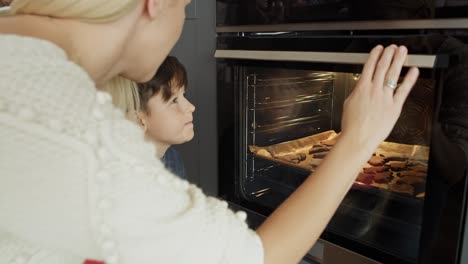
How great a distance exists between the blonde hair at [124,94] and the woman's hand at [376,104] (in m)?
0.49

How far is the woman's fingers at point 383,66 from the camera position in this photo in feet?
2.23

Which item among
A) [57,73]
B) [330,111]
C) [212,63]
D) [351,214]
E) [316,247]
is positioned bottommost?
[316,247]

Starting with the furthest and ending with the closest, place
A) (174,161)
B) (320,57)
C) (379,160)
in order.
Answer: (174,161)
(379,160)
(320,57)

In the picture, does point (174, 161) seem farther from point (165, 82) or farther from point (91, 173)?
point (91, 173)

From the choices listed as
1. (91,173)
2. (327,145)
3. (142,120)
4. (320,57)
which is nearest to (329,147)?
(327,145)

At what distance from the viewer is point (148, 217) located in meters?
0.49

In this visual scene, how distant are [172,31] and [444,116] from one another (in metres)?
0.57

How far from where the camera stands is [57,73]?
49 cm

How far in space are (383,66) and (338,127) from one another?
2.06ft

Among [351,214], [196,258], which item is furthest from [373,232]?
[196,258]

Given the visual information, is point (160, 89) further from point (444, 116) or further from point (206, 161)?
point (444, 116)

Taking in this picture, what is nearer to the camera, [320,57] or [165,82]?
[320,57]

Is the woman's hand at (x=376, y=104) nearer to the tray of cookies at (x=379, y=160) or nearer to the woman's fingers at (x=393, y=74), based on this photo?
the woman's fingers at (x=393, y=74)

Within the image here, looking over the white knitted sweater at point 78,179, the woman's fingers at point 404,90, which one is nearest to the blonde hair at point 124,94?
the white knitted sweater at point 78,179
